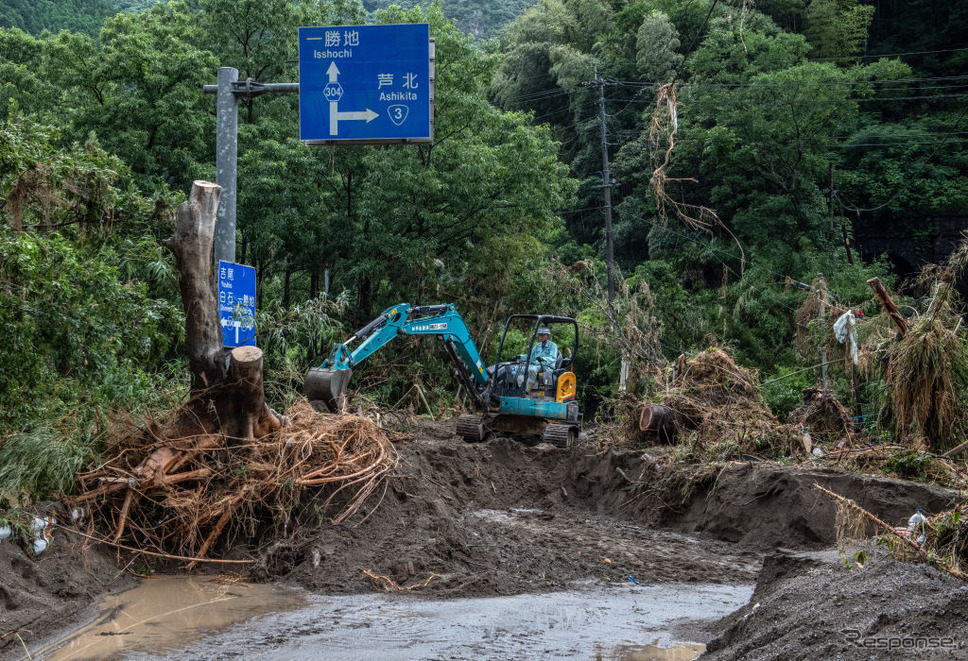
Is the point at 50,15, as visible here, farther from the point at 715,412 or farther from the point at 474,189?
the point at 715,412

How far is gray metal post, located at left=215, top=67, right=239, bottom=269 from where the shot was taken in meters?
10.3

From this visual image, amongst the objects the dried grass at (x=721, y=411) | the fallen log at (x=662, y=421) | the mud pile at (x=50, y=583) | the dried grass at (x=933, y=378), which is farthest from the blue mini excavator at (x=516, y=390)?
the mud pile at (x=50, y=583)

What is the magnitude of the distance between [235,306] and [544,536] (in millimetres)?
4492

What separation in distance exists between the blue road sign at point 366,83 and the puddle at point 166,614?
6018mm

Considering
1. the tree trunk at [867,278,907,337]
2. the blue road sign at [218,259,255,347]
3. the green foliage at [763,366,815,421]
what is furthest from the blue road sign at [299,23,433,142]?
the green foliage at [763,366,815,421]

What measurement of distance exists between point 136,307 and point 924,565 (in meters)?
8.42

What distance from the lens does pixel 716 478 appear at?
12.5 m

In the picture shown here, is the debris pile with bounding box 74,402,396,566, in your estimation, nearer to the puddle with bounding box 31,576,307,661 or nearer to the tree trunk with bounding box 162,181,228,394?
the puddle with bounding box 31,576,307,661

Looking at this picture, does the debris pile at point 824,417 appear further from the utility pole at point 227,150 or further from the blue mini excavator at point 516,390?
the utility pole at point 227,150

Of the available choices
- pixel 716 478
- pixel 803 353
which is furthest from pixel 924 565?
pixel 803 353

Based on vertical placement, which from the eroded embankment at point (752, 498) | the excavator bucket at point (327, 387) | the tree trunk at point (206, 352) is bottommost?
the eroded embankment at point (752, 498)

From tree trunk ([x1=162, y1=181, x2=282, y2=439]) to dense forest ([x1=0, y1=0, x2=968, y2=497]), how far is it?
0.96 meters

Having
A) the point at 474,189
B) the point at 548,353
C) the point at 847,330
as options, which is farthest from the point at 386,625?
the point at 474,189

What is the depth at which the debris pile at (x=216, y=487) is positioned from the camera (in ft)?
29.6
